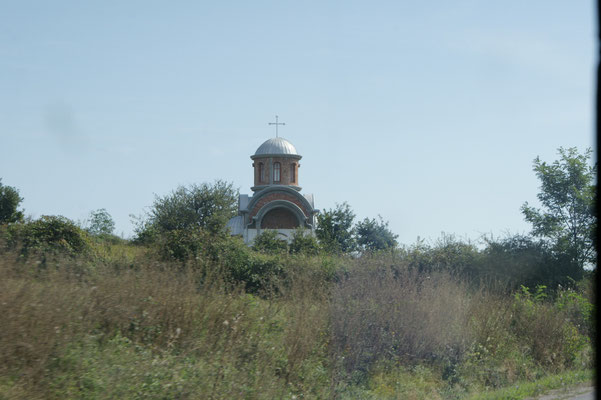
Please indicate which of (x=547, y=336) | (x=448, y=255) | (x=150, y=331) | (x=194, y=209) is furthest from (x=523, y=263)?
(x=194, y=209)

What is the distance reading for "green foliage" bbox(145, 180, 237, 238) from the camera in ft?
159

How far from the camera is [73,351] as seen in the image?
283 inches

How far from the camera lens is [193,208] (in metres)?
52.6

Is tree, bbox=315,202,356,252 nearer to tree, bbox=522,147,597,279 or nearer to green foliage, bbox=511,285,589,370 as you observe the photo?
tree, bbox=522,147,597,279

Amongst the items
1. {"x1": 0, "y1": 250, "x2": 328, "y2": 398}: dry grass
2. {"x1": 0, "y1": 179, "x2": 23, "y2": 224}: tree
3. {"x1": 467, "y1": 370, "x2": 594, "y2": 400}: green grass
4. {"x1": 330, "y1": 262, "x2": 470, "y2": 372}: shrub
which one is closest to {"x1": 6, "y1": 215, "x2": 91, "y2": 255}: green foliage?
{"x1": 0, "y1": 250, "x2": 328, "y2": 398}: dry grass

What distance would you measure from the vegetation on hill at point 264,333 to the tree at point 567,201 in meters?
15.7

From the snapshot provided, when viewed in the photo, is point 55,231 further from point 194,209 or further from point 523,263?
point 194,209

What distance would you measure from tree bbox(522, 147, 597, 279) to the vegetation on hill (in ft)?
51.6

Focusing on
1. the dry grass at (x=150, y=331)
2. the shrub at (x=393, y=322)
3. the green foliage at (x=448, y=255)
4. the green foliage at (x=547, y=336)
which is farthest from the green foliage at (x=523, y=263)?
the dry grass at (x=150, y=331)

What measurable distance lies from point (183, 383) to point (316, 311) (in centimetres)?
402

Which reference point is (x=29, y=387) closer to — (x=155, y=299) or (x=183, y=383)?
(x=183, y=383)

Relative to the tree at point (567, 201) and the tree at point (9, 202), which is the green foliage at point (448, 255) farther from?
the tree at point (9, 202)

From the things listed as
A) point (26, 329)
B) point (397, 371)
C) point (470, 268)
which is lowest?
point (397, 371)

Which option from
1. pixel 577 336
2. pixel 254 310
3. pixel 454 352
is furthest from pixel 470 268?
pixel 254 310
